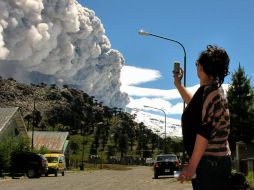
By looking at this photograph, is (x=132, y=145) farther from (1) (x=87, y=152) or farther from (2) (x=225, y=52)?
(2) (x=225, y=52)

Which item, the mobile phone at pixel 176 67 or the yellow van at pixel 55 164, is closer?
the mobile phone at pixel 176 67

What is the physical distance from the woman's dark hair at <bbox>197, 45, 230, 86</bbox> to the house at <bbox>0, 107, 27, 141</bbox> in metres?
58.4

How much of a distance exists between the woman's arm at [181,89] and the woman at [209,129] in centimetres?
34

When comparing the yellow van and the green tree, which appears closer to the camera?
the yellow van

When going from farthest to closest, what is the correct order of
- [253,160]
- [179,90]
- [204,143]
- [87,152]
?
[87,152]
[253,160]
[179,90]
[204,143]

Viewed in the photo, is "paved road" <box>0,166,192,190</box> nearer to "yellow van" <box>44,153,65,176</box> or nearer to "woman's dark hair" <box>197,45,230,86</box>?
"yellow van" <box>44,153,65,176</box>

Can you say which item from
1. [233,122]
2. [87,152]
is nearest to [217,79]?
[233,122]

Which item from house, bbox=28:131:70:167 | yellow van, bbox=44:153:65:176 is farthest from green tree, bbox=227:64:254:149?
house, bbox=28:131:70:167

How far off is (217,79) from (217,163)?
2.69 ft

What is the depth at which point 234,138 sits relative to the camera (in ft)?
175

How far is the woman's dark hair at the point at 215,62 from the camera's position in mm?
5141

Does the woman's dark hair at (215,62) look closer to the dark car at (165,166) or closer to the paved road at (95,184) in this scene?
the paved road at (95,184)

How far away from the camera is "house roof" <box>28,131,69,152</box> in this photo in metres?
95.9

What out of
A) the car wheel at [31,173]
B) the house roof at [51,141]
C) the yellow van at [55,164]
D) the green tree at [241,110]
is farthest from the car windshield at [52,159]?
the house roof at [51,141]
